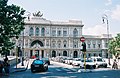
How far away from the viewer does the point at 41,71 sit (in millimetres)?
32031

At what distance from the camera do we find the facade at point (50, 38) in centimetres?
10781

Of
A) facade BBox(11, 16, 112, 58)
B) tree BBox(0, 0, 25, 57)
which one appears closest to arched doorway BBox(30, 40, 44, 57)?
facade BBox(11, 16, 112, 58)

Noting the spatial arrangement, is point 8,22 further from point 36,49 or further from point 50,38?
point 50,38

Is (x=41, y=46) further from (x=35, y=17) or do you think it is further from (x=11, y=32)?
(x=11, y=32)

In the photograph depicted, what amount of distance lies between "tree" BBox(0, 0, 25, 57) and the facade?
252 ft

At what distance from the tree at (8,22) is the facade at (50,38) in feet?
252

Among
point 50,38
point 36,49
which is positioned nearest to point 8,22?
point 36,49

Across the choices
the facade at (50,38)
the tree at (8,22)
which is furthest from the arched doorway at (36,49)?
the tree at (8,22)

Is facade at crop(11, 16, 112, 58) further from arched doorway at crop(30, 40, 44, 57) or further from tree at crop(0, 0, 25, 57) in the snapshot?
tree at crop(0, 0, 25, 57)

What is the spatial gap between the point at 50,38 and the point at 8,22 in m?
82.1

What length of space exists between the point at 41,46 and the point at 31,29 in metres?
8.20

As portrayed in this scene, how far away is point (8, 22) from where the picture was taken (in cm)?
2834

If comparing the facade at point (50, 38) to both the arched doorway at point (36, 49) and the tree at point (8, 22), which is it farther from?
the tree at point (8, 22)

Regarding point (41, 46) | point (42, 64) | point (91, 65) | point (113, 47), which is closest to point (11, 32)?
point (42, 64)
